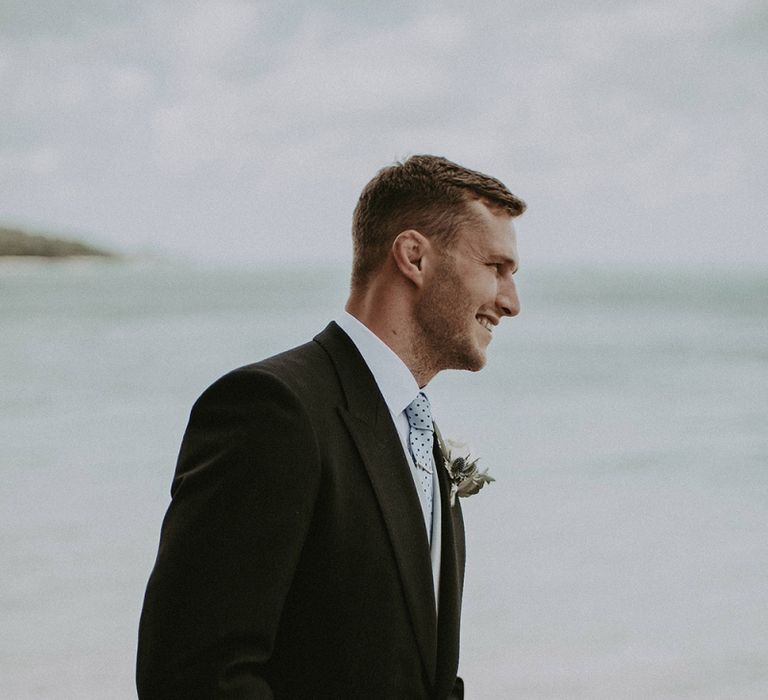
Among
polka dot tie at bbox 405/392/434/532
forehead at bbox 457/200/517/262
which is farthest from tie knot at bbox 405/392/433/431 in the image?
forehead at bbox 457/200/517/262

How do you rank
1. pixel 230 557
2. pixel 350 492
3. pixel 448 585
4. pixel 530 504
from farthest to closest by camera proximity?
pixel 530 504 → pixel 448 585 → pixel 350 492 → pixel 230 557

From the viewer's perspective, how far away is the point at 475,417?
1888cm

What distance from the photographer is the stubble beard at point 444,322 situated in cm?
145

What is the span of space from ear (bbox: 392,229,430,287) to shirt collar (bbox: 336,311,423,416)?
0.32ft

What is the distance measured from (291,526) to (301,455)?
3.3 inches

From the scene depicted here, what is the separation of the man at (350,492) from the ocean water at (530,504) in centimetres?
508

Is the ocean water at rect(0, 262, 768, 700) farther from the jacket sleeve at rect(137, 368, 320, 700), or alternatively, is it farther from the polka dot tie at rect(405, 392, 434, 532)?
the jacket sleeve at rect(137, 368, 320, 700)

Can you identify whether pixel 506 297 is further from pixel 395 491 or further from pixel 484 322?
pixel 395 491

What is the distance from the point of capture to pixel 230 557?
3.84ft

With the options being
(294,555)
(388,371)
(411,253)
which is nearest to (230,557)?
(294,555)

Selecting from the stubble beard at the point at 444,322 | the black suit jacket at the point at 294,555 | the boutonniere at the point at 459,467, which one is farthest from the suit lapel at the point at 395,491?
the boutonniere at the point at 459,467

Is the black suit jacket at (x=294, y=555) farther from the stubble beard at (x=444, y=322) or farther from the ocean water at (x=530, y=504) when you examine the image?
the ocean water at (x=530, y=504)

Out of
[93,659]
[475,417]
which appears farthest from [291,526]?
[475,417]

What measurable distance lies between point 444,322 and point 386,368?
11 centimetres
